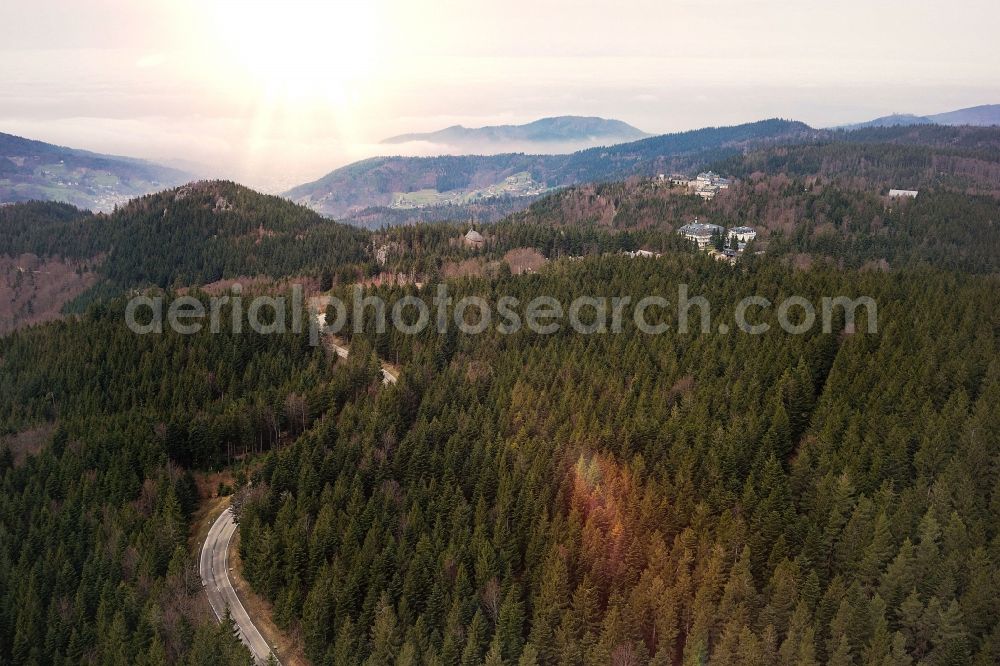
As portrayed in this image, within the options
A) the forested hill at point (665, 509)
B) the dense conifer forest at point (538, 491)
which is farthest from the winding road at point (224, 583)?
the forested hill at point (665, 509)

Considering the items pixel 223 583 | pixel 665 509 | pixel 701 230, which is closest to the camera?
pixel 665 509

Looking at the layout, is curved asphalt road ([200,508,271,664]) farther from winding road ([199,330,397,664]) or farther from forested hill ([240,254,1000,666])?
forested hill ([240,254,1000,666])

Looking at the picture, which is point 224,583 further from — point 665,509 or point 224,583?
point 665,509

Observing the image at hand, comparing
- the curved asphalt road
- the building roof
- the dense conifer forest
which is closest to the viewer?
the dense conifer forest

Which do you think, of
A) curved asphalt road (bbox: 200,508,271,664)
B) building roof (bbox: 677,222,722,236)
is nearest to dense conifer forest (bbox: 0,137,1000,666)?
curved asphalt road (bbox: 200,508,271,664)

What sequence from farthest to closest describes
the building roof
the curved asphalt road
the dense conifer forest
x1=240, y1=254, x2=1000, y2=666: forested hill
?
1. the building roof
2. the curved asphalt road
3. the dense conifer forest
4. x1=240, y1=254, x2=1000, y2=666: forested hill

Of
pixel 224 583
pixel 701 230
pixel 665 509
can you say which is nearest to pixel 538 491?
pixel 665 509

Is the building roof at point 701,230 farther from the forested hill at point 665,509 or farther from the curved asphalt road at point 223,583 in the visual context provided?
the curved asphalt road at point 223,583
